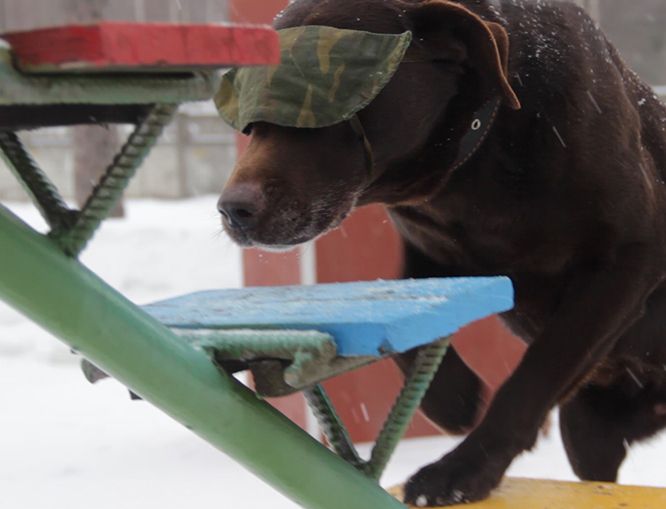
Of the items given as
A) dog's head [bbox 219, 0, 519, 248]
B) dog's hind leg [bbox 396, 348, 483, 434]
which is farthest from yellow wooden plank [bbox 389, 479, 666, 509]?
dog's head [bbox 219, 0, 519, 248]

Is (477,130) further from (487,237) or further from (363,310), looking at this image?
(363,310)

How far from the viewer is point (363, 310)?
1.81 m

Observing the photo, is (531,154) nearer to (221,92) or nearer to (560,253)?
(560,253)

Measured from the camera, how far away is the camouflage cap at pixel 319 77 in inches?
88.0

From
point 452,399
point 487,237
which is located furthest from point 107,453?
point 487,237

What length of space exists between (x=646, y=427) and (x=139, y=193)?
1409cm

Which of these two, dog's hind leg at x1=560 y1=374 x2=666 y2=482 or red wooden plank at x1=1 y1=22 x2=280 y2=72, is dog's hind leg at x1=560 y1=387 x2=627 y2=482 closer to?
dog's hind leg at x1=560 y1=374 x2=666 y2=482

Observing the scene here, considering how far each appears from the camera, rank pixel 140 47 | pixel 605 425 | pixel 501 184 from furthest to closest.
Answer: pixel 605 425, pixel 501 184, pixel 140 47

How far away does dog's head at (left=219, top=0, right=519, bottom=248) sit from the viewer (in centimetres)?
218

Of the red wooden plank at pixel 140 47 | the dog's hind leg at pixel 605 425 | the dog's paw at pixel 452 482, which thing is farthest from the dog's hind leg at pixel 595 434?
the red wooden plank at pixel 140 47

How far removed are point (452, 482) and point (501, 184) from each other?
0.73 metres

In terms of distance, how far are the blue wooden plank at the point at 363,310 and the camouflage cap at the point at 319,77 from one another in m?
0.33

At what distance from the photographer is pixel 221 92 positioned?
2.47 metres

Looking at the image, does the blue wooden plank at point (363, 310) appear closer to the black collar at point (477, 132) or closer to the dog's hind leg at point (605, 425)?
the black collar at point (477, 132)
